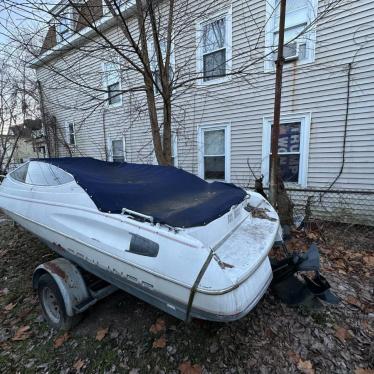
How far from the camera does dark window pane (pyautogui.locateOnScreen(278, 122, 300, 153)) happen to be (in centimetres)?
631

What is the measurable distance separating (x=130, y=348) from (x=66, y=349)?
0.66m

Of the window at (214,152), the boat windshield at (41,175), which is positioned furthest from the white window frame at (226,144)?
the boat windshield at (41,175)

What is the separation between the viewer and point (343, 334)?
2.39 m

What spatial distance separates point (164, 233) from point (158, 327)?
127 centimetres

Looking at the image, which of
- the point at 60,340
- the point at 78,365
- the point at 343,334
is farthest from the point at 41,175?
the point at 343,334

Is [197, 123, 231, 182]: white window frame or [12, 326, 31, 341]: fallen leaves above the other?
[197, 123, 231, 182]: white window frame

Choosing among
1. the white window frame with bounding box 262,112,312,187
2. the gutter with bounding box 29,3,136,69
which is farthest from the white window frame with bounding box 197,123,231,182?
the gutter with bounding box 29,3,136,69

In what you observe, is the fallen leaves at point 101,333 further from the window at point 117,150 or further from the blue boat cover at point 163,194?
the window at point 117,150

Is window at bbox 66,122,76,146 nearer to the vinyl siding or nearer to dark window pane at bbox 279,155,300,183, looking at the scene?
the vinyl siding

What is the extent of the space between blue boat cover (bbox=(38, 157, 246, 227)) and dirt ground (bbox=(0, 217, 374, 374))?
1183 mm

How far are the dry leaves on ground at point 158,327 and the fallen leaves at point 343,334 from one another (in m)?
1.68

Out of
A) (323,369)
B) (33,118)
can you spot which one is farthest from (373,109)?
(33,118)

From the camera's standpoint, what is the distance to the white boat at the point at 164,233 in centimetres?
172

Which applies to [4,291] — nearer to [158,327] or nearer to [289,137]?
[158,327]
